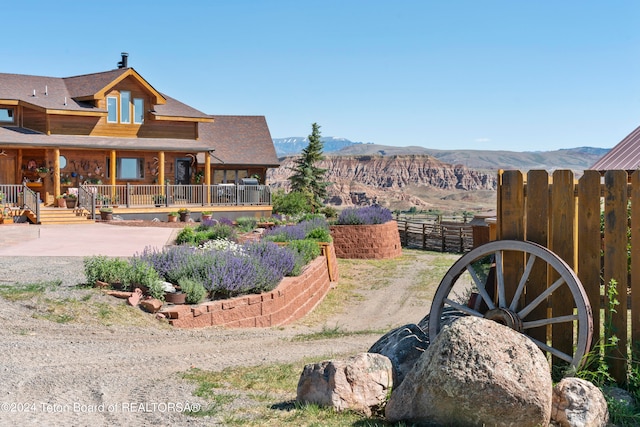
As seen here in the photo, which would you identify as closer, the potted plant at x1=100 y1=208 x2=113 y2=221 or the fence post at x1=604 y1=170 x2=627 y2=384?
the fence post at x1=604 y1=170 x2=627 y2=384

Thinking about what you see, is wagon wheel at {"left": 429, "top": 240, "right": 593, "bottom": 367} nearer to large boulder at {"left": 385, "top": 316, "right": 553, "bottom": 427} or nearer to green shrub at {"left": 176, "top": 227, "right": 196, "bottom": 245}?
large boulder at {"left": 385, "top": 316, "right": 553, "bottom": 427}

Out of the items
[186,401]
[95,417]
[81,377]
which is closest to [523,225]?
[186,401]

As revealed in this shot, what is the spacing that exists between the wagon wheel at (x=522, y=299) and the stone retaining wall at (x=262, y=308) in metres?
5.17

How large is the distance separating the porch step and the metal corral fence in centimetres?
1573

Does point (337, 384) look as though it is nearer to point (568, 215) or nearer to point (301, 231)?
point (568, 215)

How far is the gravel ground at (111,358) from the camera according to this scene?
19.7 feet

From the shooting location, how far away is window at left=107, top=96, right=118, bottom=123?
3222 centimetres

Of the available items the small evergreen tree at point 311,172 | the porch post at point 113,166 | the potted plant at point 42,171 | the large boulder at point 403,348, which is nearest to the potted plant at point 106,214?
the porch post at point 113,166

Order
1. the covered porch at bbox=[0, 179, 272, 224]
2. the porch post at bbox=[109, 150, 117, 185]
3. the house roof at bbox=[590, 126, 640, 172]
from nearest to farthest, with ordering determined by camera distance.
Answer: the house roof at bbox=[590, 126, 640, 172]
the covered porch at bbox=[0, 179, 272, 224]
the porch post at bbox=[109, 150, 117, 185]

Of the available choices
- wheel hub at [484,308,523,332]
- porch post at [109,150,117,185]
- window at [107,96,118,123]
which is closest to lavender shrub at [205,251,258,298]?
wheel hub at [484,308,523,332]

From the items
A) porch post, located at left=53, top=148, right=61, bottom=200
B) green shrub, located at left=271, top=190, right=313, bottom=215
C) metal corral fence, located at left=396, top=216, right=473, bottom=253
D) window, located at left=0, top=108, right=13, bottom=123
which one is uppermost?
window, located at left=0, top=108, right=13, bottom=123

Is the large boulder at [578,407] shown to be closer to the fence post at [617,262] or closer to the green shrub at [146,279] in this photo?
the fence post at [617,262]

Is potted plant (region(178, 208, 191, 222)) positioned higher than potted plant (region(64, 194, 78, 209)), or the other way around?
potted plant (region(64, 194, 78, 209))

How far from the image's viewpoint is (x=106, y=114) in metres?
31.6
